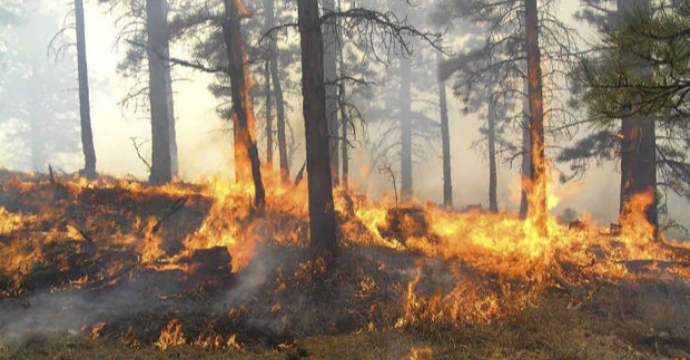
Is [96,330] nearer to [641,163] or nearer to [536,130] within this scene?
[536,130]

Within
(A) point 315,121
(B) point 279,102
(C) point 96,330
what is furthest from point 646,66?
(B) point 279,102

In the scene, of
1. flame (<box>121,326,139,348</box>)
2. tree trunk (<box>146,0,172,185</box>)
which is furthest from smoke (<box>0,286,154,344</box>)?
tree trunk (<box>146,0,172,185</box>)

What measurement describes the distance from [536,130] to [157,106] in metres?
12.3

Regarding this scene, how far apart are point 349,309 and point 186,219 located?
16.7 ft

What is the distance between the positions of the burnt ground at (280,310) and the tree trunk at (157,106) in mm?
5581

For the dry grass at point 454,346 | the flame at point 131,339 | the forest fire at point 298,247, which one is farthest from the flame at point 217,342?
the flame at point 131,339

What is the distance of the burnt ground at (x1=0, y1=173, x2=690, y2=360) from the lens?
6234mm

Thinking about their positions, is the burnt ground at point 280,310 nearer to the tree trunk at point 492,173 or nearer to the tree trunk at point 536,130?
the tree trunk at point 536,130

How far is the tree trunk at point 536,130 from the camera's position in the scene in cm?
1266

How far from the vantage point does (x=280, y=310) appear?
7457 millimetres

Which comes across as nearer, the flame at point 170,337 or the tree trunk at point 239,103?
the flame at point 170,337

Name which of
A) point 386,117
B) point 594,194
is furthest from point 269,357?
point 594,194

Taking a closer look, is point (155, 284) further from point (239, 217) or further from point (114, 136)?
point (114, 136)

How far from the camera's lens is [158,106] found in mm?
15602
